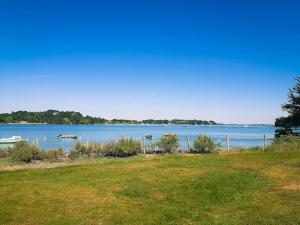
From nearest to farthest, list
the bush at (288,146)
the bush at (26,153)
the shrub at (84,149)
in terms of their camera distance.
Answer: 1. the bush at (288,146)
2. the bush at (26,153)
3. the shrub at (84,149)

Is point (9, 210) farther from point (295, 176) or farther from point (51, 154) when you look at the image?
point (51, 154)

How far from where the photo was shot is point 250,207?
34.6 ft

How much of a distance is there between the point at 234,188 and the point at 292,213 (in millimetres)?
3508

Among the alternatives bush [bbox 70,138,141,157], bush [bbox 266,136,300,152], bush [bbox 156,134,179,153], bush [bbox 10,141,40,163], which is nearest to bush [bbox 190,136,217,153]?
bush [bbox 156,134,179,153]

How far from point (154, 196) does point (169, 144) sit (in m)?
24.3

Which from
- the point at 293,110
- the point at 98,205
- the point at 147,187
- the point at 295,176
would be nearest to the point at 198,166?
the point at 295,176

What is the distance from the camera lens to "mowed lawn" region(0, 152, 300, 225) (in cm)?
963

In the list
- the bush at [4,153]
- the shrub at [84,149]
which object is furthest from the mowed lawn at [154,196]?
the bush at [4,153]

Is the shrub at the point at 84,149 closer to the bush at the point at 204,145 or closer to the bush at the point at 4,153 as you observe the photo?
the bush at the point at 4,153

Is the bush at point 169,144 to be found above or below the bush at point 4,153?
above

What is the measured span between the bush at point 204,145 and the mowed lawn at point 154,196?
16.7m

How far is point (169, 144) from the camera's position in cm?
3638

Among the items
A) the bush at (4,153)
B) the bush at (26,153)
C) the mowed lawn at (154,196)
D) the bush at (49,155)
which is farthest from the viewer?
the bush at (4,153)

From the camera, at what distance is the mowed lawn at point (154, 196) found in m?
9.63
